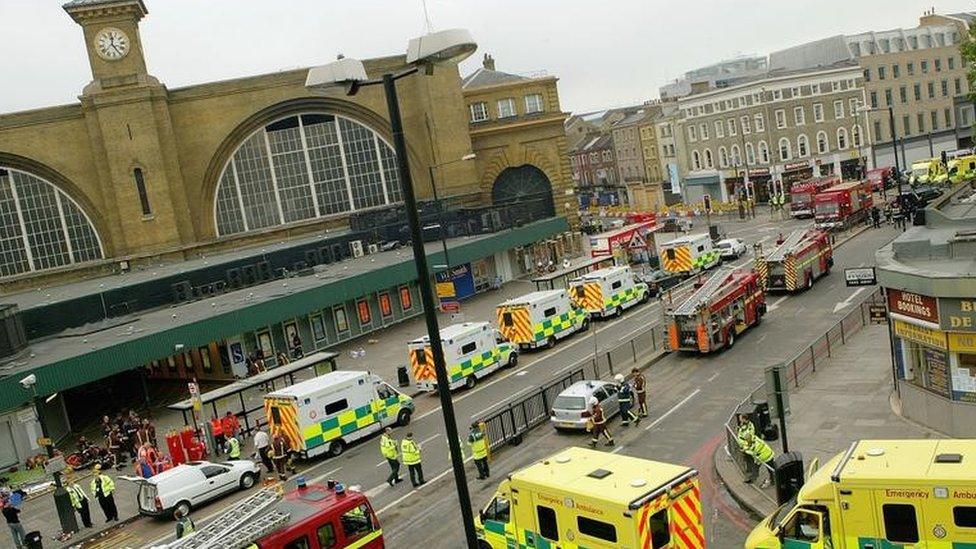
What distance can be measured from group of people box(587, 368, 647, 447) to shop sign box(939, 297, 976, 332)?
328 inches

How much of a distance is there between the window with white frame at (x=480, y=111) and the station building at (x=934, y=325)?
50.5 metres

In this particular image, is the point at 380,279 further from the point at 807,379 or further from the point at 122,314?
the point at 807,379

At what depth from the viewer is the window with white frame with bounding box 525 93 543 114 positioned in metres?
68.9

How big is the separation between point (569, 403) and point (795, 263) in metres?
18.8

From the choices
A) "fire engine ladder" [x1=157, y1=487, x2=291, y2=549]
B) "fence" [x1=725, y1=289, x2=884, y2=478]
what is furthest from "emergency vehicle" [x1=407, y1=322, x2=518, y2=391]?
"fire engine ladder" [x1=157, y1=487, x2=291, y2=549]

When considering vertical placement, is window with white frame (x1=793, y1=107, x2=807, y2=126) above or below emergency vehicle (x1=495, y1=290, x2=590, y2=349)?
above

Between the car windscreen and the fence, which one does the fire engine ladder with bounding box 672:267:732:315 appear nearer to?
the fence

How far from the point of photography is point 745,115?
81.1 meters

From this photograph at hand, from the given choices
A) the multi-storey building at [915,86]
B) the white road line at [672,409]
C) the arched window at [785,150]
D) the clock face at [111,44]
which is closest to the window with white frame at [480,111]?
the clock face at [111,44]

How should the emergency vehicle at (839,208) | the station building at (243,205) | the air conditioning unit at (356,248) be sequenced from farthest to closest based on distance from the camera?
the emergency vehicle at (839,208) → the air conditioning unit at (356,248) → the station building at (243,205)

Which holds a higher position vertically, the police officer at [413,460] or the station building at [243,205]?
the station building at [243,205]

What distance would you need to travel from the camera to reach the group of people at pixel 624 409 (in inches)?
846

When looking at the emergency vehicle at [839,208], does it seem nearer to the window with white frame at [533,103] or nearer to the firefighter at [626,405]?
the window with white frame at [533,103]

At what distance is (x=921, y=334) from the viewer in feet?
58.9
